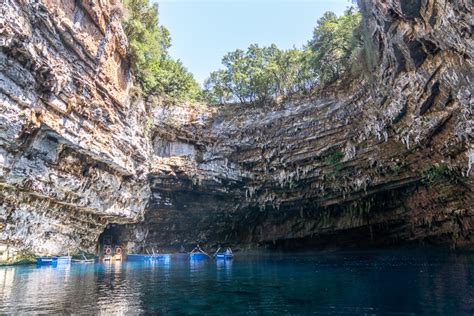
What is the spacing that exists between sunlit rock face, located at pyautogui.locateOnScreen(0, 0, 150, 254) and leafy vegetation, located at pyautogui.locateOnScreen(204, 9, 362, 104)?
10395 mm

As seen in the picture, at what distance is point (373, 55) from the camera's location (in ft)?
67.7

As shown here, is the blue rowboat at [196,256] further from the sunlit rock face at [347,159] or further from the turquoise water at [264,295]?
the turquoise water at [264,295]

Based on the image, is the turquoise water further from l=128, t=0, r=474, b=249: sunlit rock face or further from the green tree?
the green tree

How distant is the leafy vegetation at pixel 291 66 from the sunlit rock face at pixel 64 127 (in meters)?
10.4

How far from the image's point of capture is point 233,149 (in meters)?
30.2

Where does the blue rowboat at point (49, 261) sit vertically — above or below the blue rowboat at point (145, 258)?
above

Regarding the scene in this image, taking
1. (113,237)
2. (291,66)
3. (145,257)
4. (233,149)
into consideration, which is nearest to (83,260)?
(145,257)

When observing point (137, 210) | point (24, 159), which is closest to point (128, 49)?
point (24, 159)

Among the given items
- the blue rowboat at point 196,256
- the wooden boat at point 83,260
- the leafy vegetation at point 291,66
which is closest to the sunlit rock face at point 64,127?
the wooden boat at point 83,260

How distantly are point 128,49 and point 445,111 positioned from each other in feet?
71.2

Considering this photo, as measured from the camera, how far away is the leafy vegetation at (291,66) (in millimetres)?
27266

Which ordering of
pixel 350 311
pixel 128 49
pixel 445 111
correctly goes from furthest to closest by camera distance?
pixel 128 49 → pixel 445 111 → pixel 350 311

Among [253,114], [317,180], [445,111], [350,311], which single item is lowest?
[350,311]

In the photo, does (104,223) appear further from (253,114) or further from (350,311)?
(350,311)
